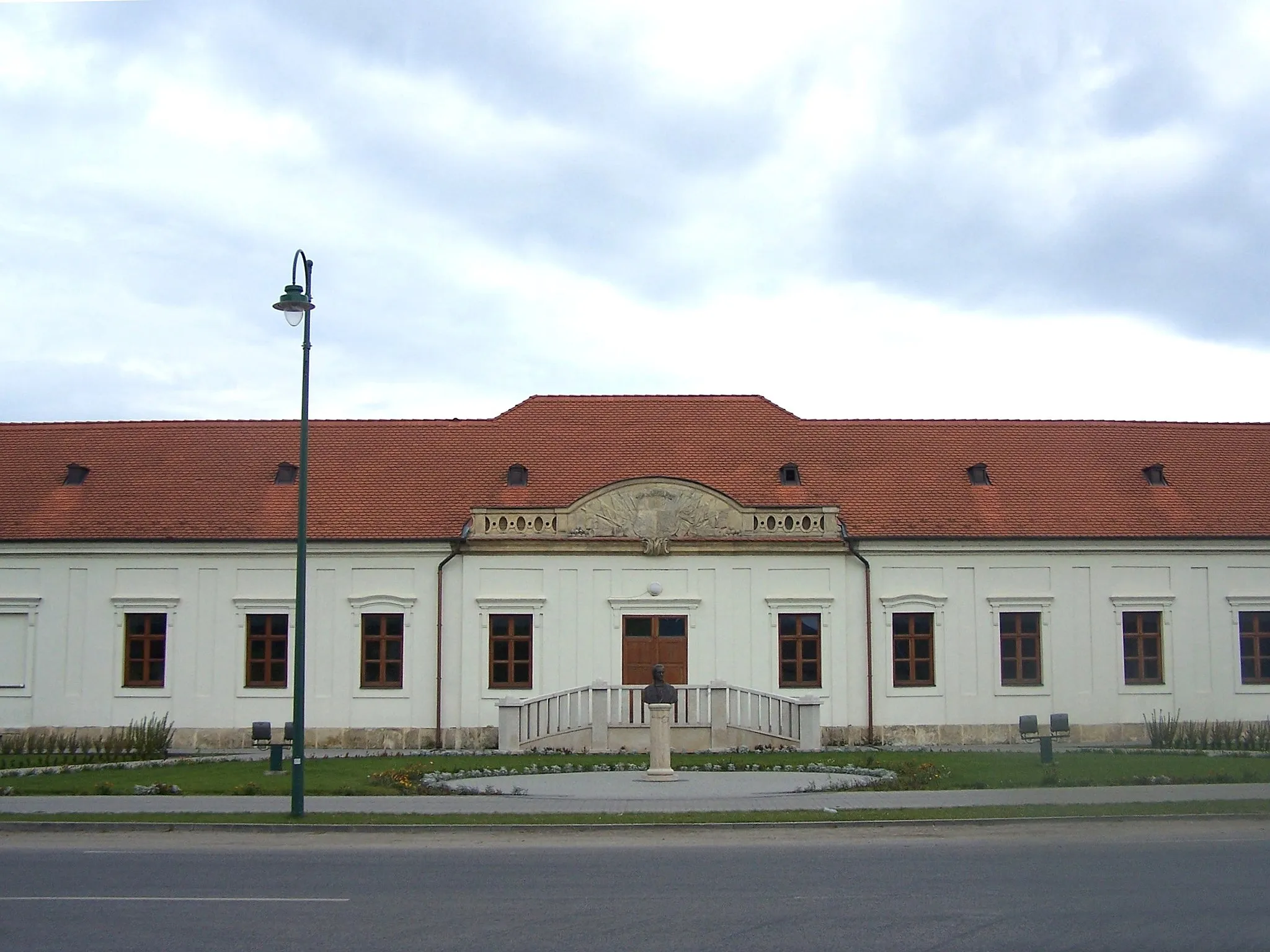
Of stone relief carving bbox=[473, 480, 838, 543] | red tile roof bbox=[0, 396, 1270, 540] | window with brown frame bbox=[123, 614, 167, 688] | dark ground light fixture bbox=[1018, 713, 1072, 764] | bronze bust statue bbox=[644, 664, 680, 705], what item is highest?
red tile roof bbox=[0, 396, 1270, 540]

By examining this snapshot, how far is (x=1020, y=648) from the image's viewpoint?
1217 inches

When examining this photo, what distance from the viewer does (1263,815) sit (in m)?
16.3

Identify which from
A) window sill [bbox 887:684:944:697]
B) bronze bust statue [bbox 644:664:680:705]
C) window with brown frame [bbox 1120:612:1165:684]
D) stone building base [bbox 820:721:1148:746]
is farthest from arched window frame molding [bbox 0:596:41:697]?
window with brown frame [bbox 1120:612:1165:684]

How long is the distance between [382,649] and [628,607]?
19.2ft

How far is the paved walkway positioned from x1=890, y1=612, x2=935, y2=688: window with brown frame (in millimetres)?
10802

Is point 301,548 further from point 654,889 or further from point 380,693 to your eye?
point 380,693

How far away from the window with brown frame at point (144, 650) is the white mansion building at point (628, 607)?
0.15 ft

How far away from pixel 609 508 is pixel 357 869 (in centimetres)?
1786

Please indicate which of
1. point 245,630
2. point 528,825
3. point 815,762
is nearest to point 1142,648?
point 815,762

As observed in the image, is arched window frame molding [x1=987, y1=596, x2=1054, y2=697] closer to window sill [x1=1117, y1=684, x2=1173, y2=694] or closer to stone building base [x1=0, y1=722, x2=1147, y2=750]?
stone building base [x1=0, y1=722, x2=1147, y2=750]

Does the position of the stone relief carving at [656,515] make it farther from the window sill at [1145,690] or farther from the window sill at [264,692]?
the window sill at [1145,690]

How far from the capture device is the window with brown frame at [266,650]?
3039 centimetres

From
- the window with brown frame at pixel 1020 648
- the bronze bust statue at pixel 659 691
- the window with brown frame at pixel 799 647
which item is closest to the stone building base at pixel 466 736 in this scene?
the window with brown frame at pixel 1020 648

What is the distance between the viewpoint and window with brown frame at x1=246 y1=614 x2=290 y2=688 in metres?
30.4
